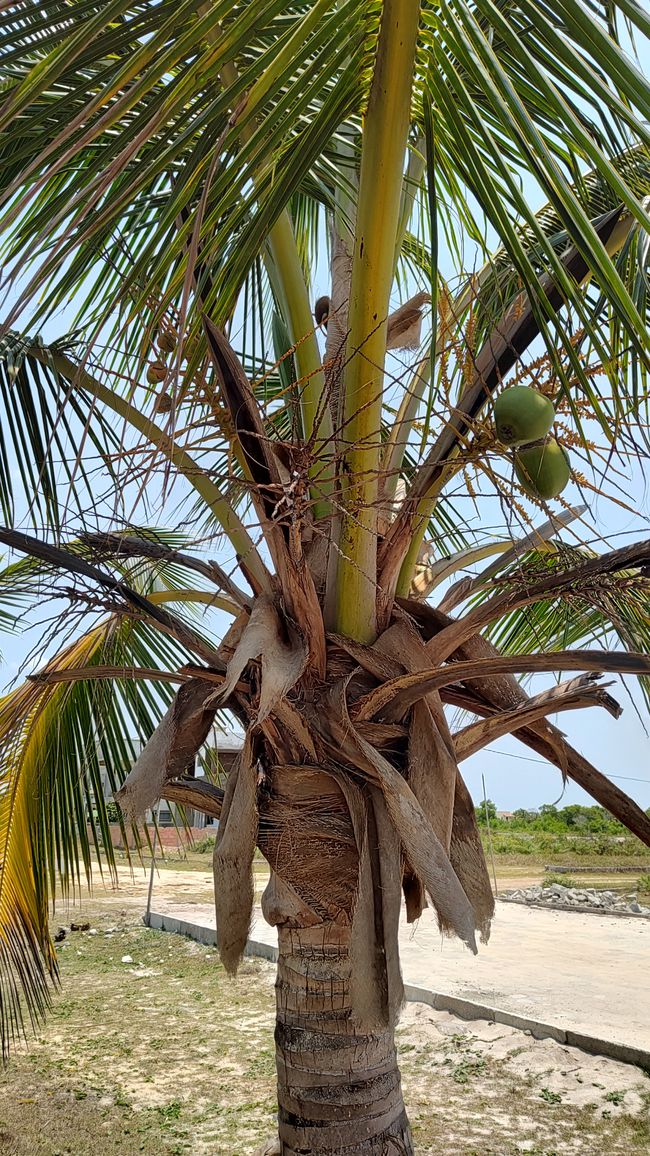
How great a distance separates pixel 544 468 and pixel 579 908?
33.7 feet

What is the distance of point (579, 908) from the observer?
34.6 feet

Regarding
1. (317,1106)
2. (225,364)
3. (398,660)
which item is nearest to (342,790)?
(398,660)

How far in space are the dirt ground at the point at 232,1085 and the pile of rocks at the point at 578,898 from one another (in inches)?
207

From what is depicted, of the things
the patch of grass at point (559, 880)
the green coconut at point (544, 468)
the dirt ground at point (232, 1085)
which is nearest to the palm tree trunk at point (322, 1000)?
Answer: the green coconut at point (544, 468)

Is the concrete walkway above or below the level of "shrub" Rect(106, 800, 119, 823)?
below

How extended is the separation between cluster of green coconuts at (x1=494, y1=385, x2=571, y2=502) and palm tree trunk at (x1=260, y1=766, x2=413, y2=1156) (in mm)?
952

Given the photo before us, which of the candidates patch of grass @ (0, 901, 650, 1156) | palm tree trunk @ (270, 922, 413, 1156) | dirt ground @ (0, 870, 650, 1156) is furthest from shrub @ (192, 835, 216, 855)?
palm tree trunk @ (270, 922, 413, 1156)

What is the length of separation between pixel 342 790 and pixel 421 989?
464 cm

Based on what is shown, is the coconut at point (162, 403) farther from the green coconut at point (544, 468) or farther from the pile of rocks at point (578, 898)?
the pile of rocks at point (578, 898)

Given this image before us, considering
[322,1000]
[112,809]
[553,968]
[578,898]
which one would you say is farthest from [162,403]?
[578,898]

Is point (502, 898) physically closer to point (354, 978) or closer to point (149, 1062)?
point (149, 1062)

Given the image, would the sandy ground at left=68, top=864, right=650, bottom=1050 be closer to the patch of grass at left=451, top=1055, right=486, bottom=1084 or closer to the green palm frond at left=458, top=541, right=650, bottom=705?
the patch of grass at left=451, top=1055, right=486, bottom=1084

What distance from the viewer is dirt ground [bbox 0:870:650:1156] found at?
391 centimetres

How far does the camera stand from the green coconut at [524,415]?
57.3 inches
